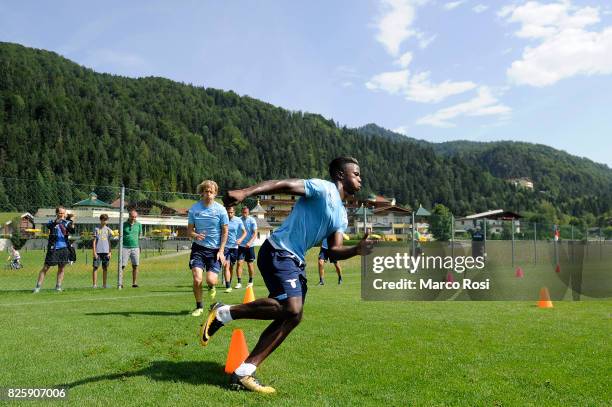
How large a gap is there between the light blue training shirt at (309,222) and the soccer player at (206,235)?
386cm

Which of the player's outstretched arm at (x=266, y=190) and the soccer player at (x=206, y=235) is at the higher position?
the player's outstretched arm at (x=266, y=190)

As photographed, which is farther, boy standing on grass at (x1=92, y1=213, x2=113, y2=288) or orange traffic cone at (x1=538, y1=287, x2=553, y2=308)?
boy standing on grass at (x1=92, y1=213, x2=113, y2=288)

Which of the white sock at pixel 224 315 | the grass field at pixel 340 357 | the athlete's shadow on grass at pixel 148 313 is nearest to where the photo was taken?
the grass field at pixel 340 357

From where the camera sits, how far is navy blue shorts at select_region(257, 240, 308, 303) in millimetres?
4371

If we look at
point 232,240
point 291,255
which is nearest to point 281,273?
point 291,255

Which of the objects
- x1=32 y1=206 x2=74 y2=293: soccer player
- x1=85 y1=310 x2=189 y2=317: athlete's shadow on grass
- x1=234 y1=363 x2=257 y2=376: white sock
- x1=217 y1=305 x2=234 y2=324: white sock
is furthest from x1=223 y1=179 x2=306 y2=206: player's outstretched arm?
x1=32 y1=206 x2=74 y2=293: soccer player

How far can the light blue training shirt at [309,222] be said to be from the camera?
438 centimetres

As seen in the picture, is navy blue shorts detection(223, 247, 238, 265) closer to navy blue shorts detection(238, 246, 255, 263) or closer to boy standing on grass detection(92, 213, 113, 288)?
navy blue shorts detection(238, 246, 255, 263)

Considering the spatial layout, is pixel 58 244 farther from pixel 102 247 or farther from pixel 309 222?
pixel 309 222

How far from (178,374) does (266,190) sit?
6.55 ft

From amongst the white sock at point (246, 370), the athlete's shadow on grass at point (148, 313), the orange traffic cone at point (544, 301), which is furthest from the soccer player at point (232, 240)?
the white sock at point (246, 370)

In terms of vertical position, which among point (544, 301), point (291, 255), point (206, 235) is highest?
point (206, 235)

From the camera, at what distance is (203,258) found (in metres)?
8.28

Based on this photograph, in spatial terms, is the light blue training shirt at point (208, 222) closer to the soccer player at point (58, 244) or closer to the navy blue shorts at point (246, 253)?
the navy blue shorts at point (246, 253)
